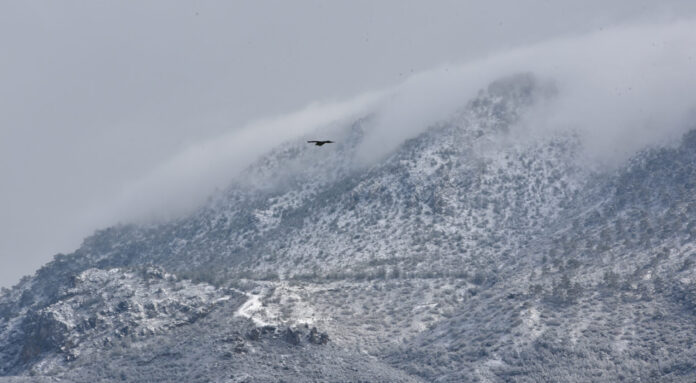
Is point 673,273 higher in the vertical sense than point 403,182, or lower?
lower

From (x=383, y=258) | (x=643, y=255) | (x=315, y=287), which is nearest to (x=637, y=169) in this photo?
(x=643, y=255)

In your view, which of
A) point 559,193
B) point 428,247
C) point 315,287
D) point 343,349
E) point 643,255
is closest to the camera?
point 343,349

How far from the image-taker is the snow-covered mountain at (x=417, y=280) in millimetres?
119875

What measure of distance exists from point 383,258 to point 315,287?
1472 centimetres

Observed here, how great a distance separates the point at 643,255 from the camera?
5359 inches

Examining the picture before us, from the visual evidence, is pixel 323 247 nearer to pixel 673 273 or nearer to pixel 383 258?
pixel 383 258

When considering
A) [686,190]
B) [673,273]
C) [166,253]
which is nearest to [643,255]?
[673,273]

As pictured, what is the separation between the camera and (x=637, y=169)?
16812cm

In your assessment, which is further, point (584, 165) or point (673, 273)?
point (584, 165)

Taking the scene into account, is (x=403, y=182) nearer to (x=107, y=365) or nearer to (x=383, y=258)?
(x=383, y=258)

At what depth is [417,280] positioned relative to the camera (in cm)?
14825

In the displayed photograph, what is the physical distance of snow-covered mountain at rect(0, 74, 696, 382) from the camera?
120 metres

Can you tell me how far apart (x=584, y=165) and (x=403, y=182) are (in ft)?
114

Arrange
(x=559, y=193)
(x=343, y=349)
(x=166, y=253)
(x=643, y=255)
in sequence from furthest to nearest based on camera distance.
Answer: (x=166, y=253) → (x=559, y=193) → (x=643, y=255) → (x=343, y=349)
